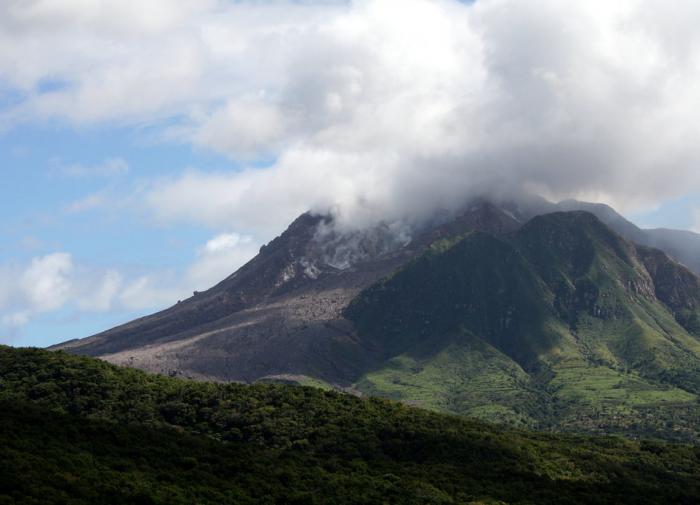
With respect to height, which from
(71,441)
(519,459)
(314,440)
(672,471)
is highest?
(71,441)

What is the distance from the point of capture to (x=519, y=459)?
124 meters

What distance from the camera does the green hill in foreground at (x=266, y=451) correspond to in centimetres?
8812

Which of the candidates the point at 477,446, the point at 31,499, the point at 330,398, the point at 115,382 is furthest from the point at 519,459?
the point at 31,499

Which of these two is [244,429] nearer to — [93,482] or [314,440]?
[314,440]

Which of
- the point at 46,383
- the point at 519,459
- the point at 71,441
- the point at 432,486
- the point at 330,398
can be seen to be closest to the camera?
the point at 71,441

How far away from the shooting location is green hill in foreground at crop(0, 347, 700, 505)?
88125mm

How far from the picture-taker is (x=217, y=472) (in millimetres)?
96875

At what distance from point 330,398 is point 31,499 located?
73.3m

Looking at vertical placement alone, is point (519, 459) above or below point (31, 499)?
below

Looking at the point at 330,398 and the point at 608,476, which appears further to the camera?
the point at 330,398

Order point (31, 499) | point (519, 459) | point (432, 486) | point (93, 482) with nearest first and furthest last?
point (31, 499) → point (93, 482) → point (432, 486) → point (519, 459)

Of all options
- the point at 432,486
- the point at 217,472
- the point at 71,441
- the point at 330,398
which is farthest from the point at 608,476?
the point at 71,441

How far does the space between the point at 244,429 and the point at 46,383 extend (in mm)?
26438

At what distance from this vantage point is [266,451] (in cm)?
11338
